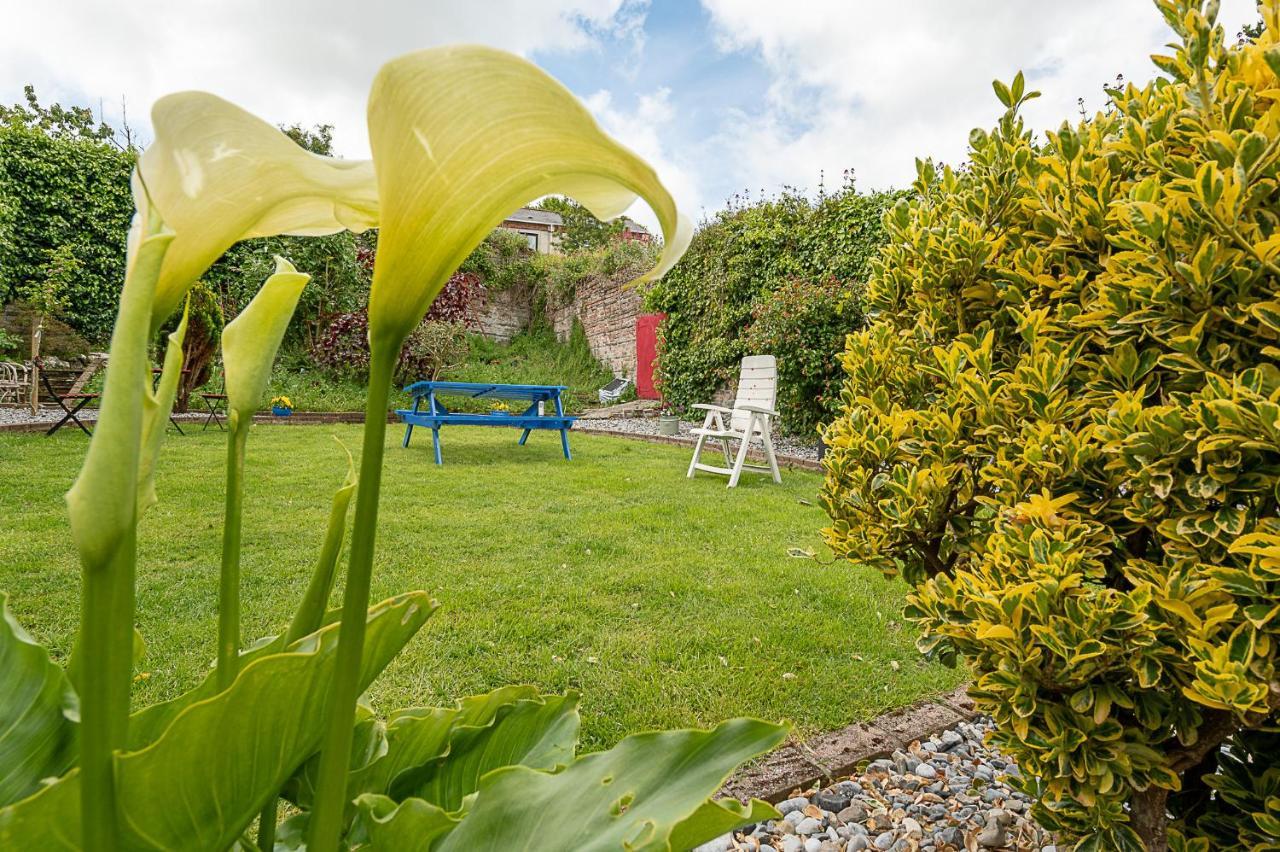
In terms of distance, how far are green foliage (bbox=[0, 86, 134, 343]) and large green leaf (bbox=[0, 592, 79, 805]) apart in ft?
37.9

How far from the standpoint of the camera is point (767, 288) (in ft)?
25.2

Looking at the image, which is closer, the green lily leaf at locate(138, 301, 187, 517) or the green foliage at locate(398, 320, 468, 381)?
the green lily leaf at locate(138, 301, 187, 517)

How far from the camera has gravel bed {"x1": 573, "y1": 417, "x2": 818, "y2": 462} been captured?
702cm

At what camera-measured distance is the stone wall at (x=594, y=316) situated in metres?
12.2

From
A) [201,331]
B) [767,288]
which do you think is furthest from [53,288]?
[767,288]

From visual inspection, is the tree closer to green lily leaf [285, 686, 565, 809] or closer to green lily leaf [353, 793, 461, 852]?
green lily leaf [285, 686, 565, 809]

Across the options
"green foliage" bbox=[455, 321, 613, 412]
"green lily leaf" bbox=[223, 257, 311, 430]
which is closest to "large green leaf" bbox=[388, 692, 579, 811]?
"green lily leaf" bbox=[223, 257, 311, 430]

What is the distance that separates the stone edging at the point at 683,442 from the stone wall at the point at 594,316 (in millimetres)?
2729

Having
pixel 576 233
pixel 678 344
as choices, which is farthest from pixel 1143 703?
pixel 576 233

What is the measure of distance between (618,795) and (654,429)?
28.7 ft

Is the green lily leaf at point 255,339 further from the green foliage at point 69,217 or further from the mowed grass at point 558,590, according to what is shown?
the green foliage at point 69,217

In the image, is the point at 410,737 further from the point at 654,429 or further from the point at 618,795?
the point at 654,429

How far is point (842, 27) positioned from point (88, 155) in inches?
416

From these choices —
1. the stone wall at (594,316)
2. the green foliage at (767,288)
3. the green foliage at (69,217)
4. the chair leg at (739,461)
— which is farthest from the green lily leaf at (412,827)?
the green foliage at (69,217)
